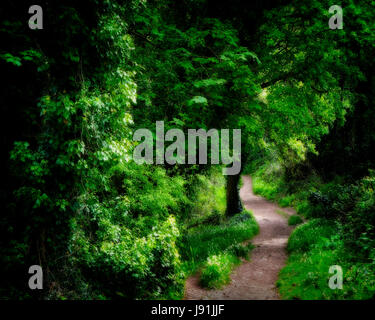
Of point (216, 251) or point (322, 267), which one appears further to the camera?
point (216, 251)

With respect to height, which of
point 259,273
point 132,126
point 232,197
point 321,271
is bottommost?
point 259,273

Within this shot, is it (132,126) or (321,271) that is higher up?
(132,126)

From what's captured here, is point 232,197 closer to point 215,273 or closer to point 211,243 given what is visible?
point 211,243

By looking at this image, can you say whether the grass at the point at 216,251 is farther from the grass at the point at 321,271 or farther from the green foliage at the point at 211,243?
the grass at the point at 321,271

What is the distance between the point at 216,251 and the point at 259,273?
6.50ft

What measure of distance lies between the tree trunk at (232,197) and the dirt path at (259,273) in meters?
2.26

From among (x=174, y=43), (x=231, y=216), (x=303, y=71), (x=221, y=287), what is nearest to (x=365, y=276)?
(x=221, y=287)

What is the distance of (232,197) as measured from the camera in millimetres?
18969

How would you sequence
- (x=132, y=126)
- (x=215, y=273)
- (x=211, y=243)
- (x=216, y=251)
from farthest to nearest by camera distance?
(x=211, y=243)
(x=216, y=251)
(x=132, y=126)
(x=215, y=273)

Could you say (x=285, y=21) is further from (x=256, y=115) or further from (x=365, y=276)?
(x=365, y=276)

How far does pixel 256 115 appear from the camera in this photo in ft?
37.2

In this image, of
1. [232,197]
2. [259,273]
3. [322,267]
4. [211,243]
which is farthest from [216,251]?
[232,197]

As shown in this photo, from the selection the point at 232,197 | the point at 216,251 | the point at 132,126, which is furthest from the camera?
the point at 232,197

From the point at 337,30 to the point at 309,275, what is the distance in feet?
26.6
